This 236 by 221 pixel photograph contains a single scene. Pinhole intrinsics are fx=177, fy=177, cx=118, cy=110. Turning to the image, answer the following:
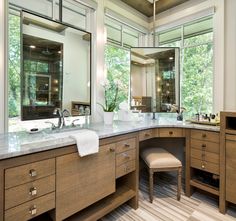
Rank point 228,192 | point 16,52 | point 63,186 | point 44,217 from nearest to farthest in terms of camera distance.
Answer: point 63,186
point 44,217
point 16,52
point 228,192

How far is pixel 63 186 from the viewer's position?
137cm

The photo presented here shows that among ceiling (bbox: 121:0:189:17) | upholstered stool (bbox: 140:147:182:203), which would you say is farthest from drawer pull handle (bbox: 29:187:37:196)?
ceiling (bbox: 121:0:189:17)

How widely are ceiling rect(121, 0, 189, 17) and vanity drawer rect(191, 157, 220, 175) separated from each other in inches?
96.7

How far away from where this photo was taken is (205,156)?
212 centimetres

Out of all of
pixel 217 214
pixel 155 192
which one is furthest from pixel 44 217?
pixel 217 214

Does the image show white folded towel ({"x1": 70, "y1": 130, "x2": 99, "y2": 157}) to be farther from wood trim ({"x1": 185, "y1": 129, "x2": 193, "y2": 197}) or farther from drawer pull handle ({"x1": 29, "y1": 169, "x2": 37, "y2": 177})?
wood trim ({"x1": 185, "y1": 129, "x2": 193, "y2": 197})

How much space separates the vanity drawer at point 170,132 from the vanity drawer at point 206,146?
18cm

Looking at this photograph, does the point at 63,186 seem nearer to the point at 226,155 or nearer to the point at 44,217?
the point at 44,217

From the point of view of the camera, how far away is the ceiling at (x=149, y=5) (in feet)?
9.36

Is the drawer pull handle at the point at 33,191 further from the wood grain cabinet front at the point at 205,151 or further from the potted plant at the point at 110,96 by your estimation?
the wood grain cabinet front at the point at 205,151

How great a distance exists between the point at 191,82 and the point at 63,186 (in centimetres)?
249

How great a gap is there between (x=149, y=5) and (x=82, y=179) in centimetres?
294

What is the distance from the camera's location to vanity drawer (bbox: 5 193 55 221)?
3.66 feet

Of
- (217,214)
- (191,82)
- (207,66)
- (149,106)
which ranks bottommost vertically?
(217,214)
